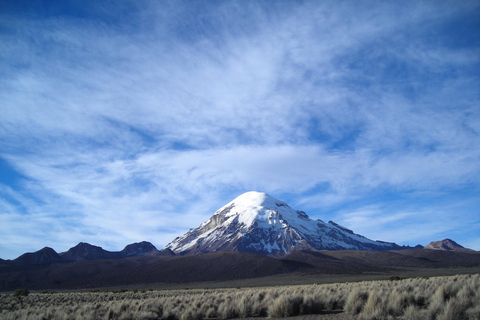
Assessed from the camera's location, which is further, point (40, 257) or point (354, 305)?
point (40, 257)

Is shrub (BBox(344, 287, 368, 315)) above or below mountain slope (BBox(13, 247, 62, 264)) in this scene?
below

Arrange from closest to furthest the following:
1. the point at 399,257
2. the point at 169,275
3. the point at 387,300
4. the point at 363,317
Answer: the point at 363,317, the point at 387,300, the point at 169,275, the point at 399,257

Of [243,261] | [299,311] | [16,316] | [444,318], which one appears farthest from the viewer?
[243,261]

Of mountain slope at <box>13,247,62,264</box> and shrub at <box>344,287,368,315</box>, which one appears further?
mountain slope at <box>13,247,62,264</box>

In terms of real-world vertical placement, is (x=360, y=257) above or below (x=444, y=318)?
above

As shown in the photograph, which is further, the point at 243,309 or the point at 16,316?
the point at 16,316

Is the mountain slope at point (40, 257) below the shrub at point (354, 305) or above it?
above

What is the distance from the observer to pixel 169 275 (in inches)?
4200

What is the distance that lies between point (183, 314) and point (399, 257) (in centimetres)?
13997

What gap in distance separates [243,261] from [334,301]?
4514 inches

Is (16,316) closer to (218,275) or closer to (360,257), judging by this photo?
(218,275)

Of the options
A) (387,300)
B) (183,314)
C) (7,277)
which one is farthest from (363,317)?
(7,277)

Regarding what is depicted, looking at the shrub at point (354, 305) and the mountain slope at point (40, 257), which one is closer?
the shrub at point (354, 305)

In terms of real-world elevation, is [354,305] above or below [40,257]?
below
